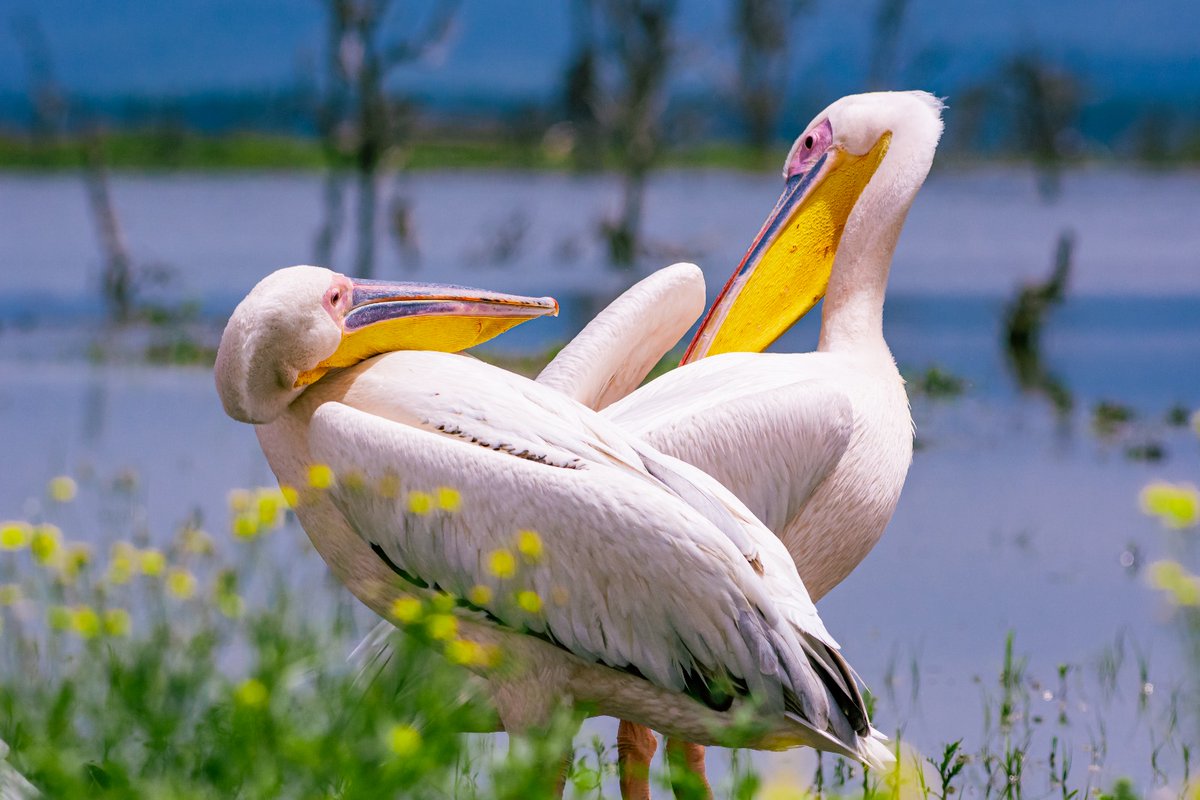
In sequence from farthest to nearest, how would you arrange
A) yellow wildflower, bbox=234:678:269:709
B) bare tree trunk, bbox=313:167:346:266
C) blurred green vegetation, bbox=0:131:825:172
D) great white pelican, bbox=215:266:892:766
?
blurred green vegetation, bbox=0:131:825:172
bare tree trunk, bbox=313:167:346:266
great white pelican, bbox=215:266:892:766
yellow wildflower, bbox=234:678:269:709

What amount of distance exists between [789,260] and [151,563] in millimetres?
2088

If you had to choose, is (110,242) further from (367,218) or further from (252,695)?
(252,695)

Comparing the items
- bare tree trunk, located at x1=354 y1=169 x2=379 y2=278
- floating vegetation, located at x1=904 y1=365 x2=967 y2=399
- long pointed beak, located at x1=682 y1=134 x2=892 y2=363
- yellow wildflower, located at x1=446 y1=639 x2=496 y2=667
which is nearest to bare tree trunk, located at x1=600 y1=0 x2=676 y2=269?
bare tree trunk, located at x1=354 y1=169 x2=379 y2=278

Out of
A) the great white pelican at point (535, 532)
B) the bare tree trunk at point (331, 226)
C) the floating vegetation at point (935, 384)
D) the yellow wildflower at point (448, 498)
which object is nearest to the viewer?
the yellow wildflower at point (448, 498)

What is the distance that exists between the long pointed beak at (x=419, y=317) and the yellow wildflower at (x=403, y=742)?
106 centimetres

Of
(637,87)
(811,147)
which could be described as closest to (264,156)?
→ (637,87)

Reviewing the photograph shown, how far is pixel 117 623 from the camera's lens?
2.23 m

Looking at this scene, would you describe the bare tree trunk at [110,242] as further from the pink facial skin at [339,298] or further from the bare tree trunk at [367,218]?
the pink facial skin at [339,298]

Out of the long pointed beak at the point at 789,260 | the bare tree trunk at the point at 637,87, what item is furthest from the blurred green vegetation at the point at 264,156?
the long pointed beak at the point at 789,260

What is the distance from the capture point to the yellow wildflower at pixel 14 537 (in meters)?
2.47

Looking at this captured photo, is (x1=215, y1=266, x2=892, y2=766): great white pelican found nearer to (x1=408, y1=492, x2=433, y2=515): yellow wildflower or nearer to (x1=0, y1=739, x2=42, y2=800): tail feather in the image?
(x1=408, y1=492, x2=433, y2=515): yellow wildflower

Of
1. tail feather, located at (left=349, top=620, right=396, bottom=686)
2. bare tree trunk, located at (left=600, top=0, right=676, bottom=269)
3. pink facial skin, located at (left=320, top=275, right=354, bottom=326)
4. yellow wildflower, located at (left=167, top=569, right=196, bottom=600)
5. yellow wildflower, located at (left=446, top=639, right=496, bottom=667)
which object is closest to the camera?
yellow wildflower, located at (left=446, top=639, right=496, bottom=667)

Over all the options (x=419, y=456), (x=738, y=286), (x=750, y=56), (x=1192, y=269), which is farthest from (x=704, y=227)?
(x=419, y=456)

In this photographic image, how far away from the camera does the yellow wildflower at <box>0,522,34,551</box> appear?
2.47 meters
